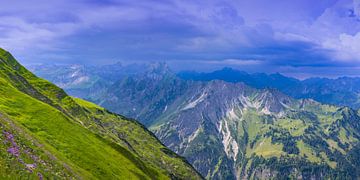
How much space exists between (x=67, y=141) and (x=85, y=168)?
12.8m

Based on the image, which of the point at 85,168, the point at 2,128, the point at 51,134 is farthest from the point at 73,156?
the point at 2,128

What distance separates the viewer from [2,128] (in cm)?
6031

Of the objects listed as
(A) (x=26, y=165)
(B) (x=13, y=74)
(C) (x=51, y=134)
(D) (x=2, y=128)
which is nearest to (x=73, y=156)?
(C) (x=51, y=134)

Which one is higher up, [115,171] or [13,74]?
[13,74]

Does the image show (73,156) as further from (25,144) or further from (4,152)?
(4,152)

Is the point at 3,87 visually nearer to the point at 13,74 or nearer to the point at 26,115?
the point at 26,115

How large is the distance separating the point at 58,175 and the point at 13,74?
125091 millimetres

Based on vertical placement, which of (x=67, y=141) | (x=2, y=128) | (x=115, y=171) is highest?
(x=2, y=128)

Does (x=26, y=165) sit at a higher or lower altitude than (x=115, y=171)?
higher

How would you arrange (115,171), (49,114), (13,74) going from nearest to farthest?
(115,171) → (49,114) → (13,74)

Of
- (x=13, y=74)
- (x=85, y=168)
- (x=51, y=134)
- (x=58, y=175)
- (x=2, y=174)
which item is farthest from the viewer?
(x=13, y=74)

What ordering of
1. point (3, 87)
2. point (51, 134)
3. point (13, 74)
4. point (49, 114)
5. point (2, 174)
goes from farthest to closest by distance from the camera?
1. point (13, 74)
2. point (3, 87)
3. point (49, 114)
4. point (51, 134)
5. point (2, 174)

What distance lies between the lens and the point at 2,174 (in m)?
45.3

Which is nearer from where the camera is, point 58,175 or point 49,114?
point 58,175
